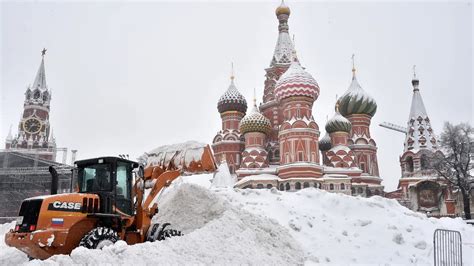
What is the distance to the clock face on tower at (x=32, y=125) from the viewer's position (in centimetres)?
5619

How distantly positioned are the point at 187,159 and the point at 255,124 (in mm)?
27944

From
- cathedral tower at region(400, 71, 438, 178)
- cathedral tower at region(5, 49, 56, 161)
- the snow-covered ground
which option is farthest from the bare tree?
cathedral tower at region(5, 49, 56, 161)

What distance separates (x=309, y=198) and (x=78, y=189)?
24.0 feet

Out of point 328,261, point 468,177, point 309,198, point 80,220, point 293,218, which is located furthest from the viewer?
point 468,177

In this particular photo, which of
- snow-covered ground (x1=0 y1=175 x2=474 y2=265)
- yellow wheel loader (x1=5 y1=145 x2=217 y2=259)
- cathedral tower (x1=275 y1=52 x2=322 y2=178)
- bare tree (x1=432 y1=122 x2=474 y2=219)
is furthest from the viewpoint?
cathedral tower (x1=275 y1=52 x2=322 y2=178)

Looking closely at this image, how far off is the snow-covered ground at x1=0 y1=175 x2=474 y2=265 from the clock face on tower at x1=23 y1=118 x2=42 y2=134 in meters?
47.4

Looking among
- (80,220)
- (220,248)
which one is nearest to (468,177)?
(220,248)

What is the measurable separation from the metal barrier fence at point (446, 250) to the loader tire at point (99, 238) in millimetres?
6793

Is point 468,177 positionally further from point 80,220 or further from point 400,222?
point 80,220

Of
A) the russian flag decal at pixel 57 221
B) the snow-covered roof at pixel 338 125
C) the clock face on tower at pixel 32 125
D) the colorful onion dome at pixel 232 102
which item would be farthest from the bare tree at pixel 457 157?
the clock face on tower at pixel 32 125

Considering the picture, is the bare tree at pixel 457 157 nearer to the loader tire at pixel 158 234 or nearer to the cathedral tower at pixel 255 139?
the cathedral tower at pixel 255 139

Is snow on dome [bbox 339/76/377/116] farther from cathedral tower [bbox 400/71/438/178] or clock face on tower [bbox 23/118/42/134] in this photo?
clock face on tower [bbox 23/118/42/134]

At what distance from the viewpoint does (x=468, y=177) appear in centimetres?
3144

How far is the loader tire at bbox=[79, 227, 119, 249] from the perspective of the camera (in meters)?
7.03
